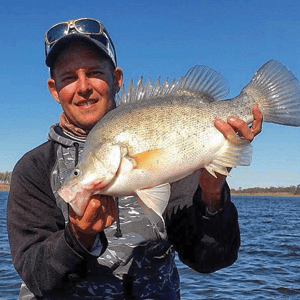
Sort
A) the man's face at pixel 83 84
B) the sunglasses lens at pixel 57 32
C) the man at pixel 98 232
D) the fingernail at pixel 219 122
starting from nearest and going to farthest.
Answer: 1. the fingernail at pixel 219 122
2. the man at pixel 98 232
3. the man's face at pixel 83 84
4. the sunglasses lens at pixel 57 32

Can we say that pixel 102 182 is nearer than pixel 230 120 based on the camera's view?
Yes

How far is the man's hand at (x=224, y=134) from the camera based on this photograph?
2.98m

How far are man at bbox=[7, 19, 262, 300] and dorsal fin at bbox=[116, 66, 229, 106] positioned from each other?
1.09 ft

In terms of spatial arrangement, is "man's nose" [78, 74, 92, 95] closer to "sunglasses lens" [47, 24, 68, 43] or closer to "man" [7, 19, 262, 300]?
"man" [7, 19, 262, 300]

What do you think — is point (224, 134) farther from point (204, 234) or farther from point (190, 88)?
point (204, 234)

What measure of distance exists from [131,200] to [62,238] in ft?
2.60

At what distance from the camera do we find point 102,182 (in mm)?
2758

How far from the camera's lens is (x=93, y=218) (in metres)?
2.81

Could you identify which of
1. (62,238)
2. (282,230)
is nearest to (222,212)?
(62,238)

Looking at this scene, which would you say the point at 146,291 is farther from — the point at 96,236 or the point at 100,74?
the point at 100,74

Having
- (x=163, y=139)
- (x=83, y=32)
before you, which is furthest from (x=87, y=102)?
(x=163, y=139)

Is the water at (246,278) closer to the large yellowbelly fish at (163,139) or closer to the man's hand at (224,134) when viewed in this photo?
the man's hand at (224,134)

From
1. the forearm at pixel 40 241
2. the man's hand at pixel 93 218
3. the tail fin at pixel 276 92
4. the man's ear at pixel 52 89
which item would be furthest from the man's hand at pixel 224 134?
the man's ear at pixel 52 89

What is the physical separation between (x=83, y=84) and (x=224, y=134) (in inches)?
50.1
